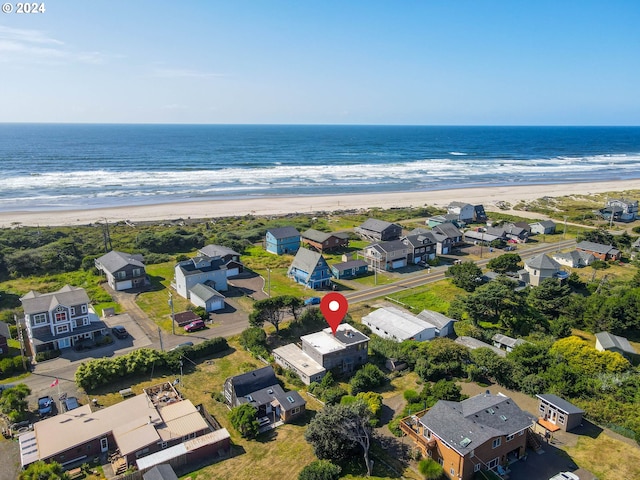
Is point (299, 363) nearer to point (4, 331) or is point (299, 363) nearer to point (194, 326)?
point (194, 326)

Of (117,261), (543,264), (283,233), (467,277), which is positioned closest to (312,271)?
(283,233)

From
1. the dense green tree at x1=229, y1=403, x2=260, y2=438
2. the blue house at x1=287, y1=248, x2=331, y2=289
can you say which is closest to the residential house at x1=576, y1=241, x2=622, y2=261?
the blue house at x1=287, y1=248, x2=331, y2=289

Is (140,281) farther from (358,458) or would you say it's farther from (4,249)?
(358,458)

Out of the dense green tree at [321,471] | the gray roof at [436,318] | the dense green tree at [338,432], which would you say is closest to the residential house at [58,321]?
the dense green tree at [338,432]

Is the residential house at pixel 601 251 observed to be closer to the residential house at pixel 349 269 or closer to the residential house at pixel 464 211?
the residential house at pixel 464 211

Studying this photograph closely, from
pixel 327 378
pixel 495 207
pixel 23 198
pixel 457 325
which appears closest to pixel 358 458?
pixel 327 378

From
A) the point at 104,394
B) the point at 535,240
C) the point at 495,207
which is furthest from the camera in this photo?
the point at 495,207

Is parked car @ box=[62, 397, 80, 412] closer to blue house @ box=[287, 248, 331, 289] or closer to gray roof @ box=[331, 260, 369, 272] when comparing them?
blue house @ box=[287, 248, 331, 289]
